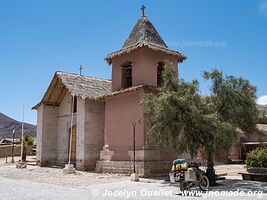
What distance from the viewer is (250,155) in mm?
15156

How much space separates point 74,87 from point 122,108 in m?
4.91

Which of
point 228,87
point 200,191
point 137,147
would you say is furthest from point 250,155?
point 137,147

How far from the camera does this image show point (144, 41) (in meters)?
19.1

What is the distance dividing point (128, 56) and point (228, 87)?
7.43 m

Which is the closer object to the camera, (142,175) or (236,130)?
(236,130)

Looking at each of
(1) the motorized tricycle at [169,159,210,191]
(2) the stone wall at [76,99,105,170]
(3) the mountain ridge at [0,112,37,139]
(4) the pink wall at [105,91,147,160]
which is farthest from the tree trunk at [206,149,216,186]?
(3) the mountain ridge at [0,112,37,139]

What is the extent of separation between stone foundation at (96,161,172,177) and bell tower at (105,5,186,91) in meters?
4.45

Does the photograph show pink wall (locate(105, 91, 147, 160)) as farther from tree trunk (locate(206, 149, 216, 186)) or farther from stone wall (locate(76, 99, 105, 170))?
tree trunk (locate(206, 149, 216, 186))

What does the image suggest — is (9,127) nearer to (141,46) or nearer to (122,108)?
(122,108)

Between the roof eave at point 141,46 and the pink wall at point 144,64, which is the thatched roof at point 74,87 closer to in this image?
the roof eave at point 141,46

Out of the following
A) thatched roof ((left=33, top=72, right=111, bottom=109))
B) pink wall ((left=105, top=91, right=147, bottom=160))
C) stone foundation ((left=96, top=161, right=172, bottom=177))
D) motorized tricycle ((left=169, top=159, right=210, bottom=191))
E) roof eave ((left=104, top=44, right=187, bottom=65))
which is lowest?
stone foundation ((left=96, top=161, right=172, bottom=177))

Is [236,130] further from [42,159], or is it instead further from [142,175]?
[42,159]

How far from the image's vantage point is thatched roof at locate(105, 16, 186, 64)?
19.0m

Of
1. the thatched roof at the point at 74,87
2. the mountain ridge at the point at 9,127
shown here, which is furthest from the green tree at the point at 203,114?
the mountain ridge at the point at 9,127
